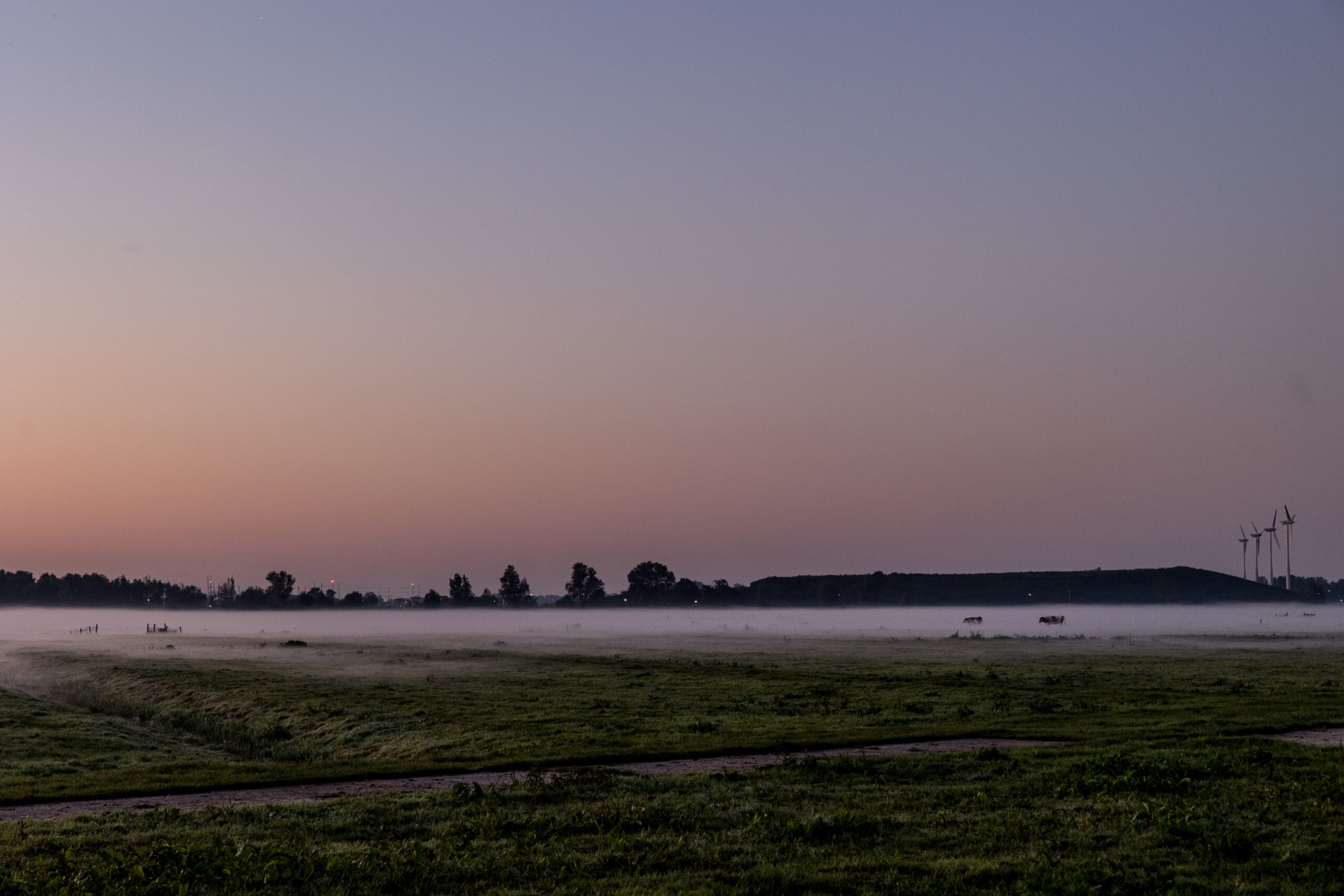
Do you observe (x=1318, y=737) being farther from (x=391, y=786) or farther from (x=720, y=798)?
(x=391, y=786)

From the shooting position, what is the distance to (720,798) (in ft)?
76.4

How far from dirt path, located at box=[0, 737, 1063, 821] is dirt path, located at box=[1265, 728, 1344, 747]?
7.34 metres

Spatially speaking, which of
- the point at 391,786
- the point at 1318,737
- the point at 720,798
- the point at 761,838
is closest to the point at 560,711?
the point at 391,786

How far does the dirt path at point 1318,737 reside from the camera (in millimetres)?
32594

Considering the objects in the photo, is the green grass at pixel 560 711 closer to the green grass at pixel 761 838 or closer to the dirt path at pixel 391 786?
the dirt path at pixel 391 786

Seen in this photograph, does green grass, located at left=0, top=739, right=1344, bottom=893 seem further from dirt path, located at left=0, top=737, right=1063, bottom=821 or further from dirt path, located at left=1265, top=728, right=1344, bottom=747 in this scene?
dirt path, located at left=1265, top=728, right=1344, bottom=747

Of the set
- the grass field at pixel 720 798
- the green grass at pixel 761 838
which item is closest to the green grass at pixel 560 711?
the grass field at pixel 720 798

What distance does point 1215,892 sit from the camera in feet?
51.1

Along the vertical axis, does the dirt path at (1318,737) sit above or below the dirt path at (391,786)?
below

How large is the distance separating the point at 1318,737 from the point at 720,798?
77.3ft

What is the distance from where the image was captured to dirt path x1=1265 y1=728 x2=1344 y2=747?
32594mm

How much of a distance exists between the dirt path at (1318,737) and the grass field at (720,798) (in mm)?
1094

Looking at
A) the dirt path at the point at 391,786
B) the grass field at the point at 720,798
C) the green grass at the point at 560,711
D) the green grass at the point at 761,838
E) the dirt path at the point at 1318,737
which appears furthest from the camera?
the green grass at the point at 560,711

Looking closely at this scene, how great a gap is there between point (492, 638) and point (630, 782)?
149 m
